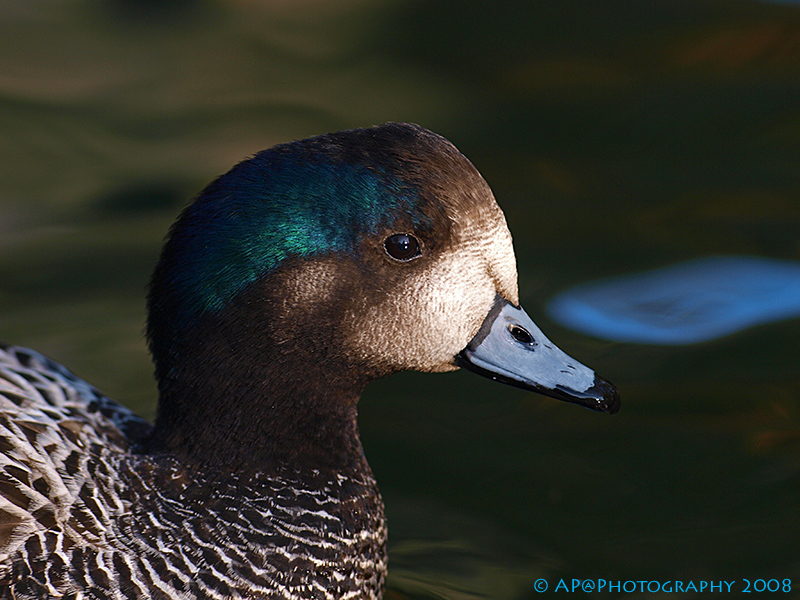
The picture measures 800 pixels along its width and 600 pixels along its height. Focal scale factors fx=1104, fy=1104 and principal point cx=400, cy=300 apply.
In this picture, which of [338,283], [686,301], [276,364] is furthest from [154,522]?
[686,301]

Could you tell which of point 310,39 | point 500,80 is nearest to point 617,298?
point 500,80

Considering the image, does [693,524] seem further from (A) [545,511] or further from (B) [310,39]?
(B) [310,39]

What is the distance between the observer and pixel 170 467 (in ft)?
10.7

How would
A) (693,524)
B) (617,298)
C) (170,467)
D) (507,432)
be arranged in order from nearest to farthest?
1. (170,467)
2. (693,524)
3. (507,432)
4. (617,298)

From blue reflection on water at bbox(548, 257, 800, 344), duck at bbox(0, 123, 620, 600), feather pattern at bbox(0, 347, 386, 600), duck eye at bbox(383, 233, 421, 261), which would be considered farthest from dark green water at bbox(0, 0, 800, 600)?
duck eye at bbox(383, 233, 421, 261)

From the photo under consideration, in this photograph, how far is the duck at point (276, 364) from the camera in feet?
9.86

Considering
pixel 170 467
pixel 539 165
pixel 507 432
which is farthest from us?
pixel 539 165

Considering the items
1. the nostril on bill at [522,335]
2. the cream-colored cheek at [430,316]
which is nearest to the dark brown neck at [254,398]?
the cream-colored cheek at [430,316]

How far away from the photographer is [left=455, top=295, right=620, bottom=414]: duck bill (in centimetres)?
313

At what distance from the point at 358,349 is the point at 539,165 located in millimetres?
2924

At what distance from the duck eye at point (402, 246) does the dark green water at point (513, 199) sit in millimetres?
1337

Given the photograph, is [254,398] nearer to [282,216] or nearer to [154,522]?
[154,522]

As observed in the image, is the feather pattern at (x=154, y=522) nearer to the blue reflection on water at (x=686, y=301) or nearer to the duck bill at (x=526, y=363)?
the duck bill at (x=526, y=363)

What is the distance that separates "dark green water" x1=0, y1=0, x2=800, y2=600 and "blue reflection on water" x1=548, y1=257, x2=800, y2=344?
3.3 inches
